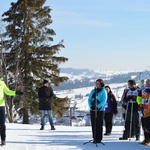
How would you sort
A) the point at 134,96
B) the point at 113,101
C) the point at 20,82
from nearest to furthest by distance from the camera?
the point at 134,96, the point at 113,101, the point at 20,82

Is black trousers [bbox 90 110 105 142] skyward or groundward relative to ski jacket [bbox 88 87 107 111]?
groundward

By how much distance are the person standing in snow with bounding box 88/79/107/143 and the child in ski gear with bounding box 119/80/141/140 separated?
3.88 feet

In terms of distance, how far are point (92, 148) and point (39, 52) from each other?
20356 millimetres

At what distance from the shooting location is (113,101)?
43.1 ft

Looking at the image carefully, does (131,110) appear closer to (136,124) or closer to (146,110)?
(136,124)

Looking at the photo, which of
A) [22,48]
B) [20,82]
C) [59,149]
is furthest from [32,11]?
[59,149]

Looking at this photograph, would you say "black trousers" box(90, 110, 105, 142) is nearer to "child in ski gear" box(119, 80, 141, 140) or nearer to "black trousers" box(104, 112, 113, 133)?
"child in ski gear" box(119, 80, 141, 140)

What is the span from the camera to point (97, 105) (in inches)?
391

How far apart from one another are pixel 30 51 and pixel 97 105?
18.9 metres

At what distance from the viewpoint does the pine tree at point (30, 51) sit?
28.4 metres

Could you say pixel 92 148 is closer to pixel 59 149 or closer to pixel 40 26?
pixel 59 149

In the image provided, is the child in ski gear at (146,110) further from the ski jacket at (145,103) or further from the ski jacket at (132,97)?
the ski jacket at (132,97)

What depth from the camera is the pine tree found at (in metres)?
28.4

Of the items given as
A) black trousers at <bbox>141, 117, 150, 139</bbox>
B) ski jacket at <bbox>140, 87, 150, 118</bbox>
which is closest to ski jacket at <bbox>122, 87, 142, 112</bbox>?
ski jacket at <bbox>140, 87, 150, 118</bbox>
